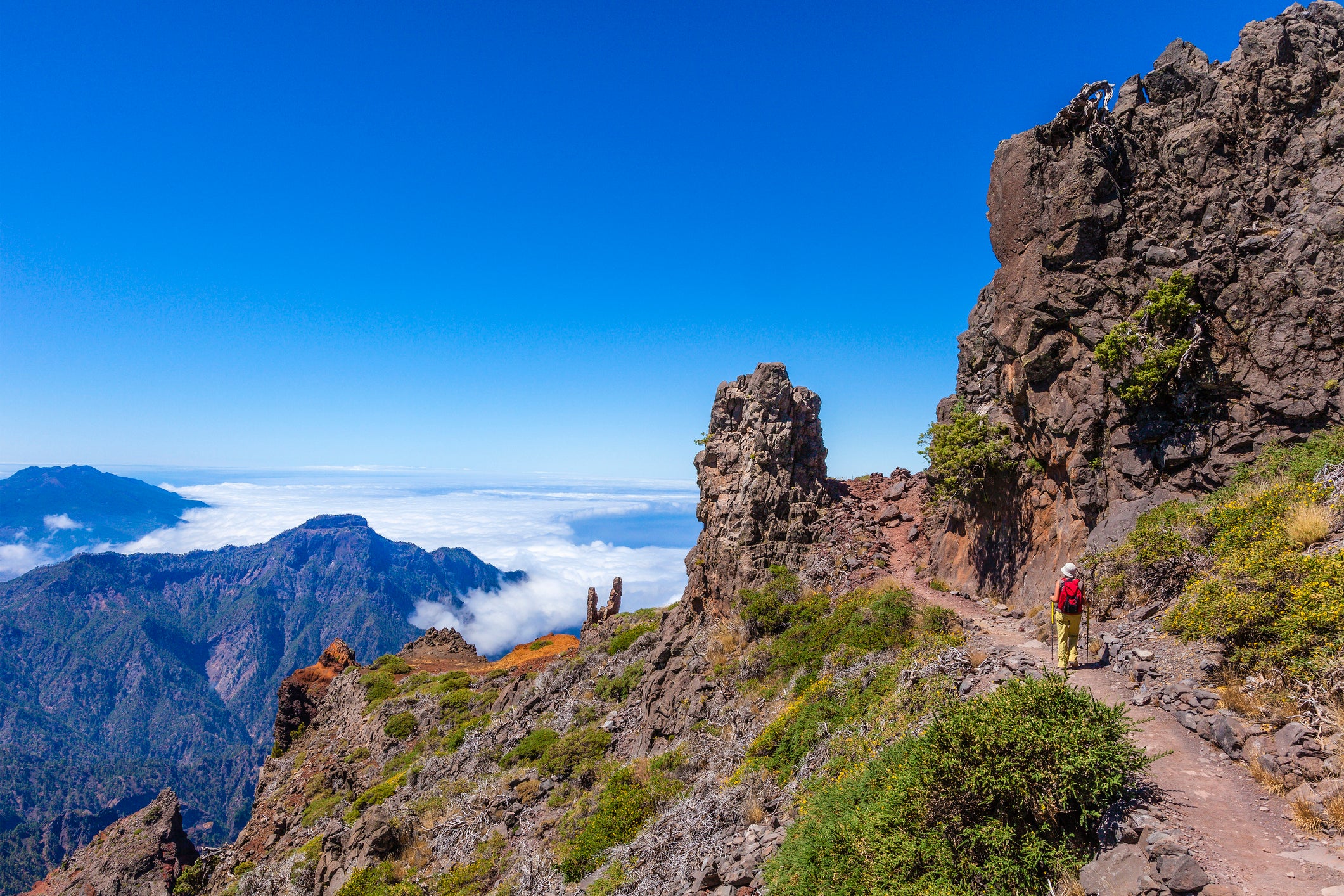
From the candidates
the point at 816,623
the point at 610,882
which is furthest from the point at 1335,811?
the point at 816,623

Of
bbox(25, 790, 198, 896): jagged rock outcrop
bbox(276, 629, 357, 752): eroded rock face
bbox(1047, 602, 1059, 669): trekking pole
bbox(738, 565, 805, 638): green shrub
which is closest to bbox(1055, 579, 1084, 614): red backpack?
bbox(1047, 602, 1059, 669): trekking pole

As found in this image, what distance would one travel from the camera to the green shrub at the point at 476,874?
42.5 feet

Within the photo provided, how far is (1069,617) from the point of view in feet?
29.7

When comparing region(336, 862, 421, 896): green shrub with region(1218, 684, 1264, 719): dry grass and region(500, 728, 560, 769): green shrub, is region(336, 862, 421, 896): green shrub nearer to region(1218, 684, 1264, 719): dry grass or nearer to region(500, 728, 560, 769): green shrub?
region(500, 728, 560, 769): green shrub

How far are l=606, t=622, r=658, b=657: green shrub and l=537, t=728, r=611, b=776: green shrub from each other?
205 inches

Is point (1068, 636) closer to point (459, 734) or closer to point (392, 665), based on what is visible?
point (459, 734)

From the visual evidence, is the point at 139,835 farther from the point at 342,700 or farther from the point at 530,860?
the point at 530,860

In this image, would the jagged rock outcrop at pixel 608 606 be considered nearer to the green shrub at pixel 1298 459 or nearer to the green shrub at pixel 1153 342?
the green shrub at pixel 1153 342

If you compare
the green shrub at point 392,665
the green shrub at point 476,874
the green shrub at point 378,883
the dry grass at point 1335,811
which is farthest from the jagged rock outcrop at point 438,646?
the dry grass at point 1335,811

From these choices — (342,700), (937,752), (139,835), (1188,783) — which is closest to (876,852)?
(937,752)

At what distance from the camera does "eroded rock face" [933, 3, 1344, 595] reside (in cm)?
1184

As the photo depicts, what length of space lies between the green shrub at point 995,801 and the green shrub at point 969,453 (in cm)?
1166

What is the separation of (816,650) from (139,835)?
42340mm

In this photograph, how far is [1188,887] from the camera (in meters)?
4.19
